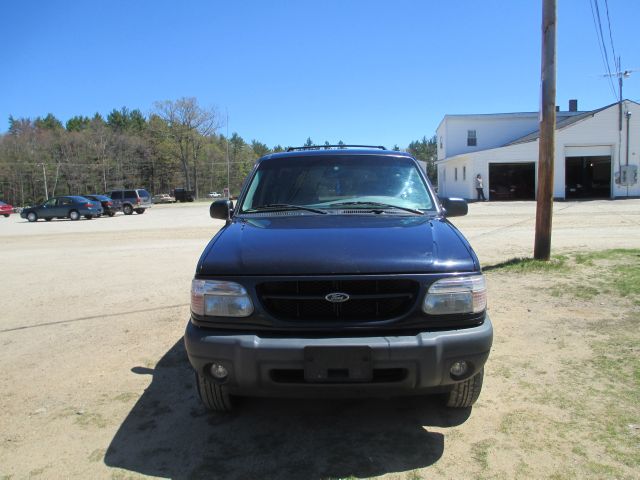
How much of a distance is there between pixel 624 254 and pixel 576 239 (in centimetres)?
293

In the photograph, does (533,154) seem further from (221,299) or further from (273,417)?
(221,299)

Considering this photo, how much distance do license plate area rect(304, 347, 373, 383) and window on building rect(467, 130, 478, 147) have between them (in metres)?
38.5

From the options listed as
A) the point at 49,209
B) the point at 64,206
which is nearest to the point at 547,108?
the point at 64,206

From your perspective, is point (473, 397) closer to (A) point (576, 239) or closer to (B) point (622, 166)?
(A) point (576, 239)

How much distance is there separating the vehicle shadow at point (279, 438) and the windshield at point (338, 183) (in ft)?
5.01

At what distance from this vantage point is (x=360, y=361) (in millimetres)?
2555

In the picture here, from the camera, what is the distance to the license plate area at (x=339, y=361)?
255cm

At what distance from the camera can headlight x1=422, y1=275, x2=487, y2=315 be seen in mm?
2701

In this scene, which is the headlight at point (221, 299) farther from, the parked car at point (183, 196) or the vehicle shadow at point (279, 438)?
the parked car at point (183, 196)

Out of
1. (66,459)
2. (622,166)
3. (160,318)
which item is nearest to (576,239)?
(160,318)

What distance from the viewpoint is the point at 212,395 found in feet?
10.3

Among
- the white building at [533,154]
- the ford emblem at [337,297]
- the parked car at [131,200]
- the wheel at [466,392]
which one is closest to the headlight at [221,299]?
the ford emblem at [337,297]

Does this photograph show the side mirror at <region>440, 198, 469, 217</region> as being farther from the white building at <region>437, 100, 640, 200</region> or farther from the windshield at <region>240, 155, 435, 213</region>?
the white building at <region>437, 100, 640, 200</region>

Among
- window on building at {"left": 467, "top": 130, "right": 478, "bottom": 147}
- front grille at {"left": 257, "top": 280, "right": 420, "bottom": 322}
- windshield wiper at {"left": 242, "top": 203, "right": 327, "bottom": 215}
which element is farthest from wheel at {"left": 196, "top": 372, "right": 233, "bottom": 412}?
window on building at {"left": 467, "top": 130, "right": 478, "bottom": 147}
